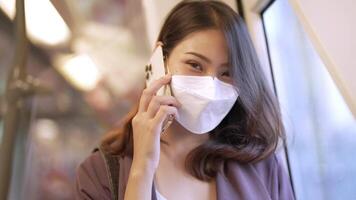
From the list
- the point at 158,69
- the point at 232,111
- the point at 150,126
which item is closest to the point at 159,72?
the point at 158,69

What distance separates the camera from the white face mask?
0.54m

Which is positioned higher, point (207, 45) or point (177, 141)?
point (207, 45)

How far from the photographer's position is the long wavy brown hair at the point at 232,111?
594 millimetres

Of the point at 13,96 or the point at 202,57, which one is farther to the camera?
the point at 13,96

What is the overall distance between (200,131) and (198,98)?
0.07 meters

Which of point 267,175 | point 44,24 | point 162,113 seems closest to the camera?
point 162,113

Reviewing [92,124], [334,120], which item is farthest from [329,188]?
[92,124]

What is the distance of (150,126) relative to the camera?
0.50 m

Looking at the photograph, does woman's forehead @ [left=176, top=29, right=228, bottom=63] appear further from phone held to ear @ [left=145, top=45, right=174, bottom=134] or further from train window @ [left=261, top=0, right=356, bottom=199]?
train window @ [left=261, top=0, right=356, bottom=199]

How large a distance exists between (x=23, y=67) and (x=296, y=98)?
0.70m

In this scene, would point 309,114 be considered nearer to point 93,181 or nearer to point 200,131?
point 200,131

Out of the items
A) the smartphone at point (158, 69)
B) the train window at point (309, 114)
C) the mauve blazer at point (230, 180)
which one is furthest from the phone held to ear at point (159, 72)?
the train window at point (309, 114)

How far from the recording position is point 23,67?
763mm

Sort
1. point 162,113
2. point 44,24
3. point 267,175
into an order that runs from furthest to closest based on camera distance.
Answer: point 44,24 → point 267,175 → point 162,113
